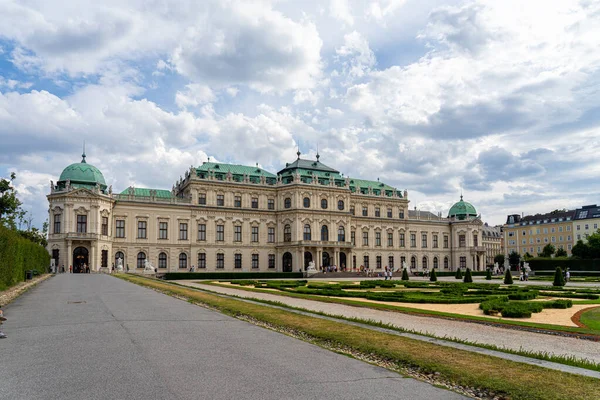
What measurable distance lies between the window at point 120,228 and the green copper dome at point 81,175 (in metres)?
5.69

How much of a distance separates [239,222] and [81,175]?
82.8 feet

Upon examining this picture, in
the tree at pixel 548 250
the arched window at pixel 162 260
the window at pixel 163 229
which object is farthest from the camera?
the tree at pixel 548 250

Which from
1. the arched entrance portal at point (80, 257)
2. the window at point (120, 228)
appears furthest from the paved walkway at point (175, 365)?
the window at point (120, 228)

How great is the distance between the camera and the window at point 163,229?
75812mm

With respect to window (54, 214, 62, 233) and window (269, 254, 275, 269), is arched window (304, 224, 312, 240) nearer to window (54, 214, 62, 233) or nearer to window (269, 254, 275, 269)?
window (269, 254, 275, 269)

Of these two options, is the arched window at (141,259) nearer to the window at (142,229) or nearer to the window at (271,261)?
the window at (142,229)

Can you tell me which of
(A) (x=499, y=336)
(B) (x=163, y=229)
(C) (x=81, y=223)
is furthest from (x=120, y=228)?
(A) (x=499, y=336)

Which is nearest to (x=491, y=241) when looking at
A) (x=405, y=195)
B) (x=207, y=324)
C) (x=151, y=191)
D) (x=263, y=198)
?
(x=405, y=195)

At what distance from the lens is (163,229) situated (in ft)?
250

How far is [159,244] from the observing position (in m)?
75.2

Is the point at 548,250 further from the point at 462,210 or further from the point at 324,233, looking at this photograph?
the point at 324,233

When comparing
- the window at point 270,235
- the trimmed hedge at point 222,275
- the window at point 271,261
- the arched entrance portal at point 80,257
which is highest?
the window at point 270,235

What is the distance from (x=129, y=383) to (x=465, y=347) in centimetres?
788

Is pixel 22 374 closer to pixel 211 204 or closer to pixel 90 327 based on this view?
pixel 90 327
